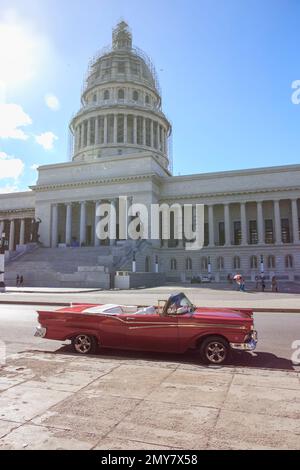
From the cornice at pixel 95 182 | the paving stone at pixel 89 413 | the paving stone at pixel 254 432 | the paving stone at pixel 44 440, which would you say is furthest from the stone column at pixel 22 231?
the paving stone at pixel 254 432

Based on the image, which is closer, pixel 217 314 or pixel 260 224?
pixel 217 314

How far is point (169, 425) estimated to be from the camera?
427 cm

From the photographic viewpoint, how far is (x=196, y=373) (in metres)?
6.69

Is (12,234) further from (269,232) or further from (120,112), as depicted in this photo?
(269,232)

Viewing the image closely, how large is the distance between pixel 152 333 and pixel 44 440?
14.9 feet

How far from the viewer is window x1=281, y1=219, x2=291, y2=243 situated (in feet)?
→ 191

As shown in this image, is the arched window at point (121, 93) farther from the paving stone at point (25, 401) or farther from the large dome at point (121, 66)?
the paving stone at point (25, 401)

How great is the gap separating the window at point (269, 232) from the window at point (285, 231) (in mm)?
1647

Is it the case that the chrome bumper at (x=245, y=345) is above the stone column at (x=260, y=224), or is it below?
below

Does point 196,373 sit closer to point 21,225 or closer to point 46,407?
point 46,407

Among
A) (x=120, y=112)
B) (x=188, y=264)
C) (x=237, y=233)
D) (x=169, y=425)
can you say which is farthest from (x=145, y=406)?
(x=120, y=112)

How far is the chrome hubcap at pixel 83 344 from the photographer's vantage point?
861cm

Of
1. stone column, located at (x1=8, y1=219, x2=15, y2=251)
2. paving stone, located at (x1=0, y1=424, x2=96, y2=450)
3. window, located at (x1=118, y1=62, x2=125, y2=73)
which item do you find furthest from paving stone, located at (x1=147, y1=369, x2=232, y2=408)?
window, located at (x1=118, y1=62, x2=125, y2=73)

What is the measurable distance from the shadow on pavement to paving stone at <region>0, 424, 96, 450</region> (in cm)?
385
